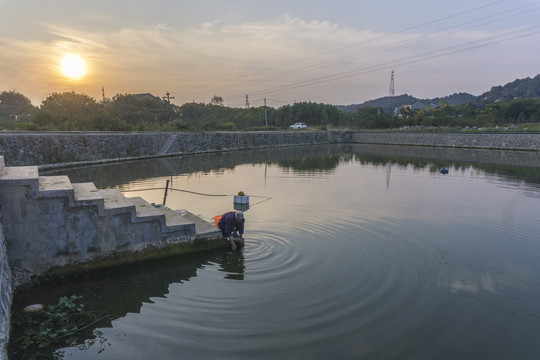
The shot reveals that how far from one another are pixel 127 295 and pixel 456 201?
1507 centimetres

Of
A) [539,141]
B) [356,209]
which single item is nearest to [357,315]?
[356,209]

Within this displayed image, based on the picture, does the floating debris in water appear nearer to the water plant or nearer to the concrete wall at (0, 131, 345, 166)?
the water plant

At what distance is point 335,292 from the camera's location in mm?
7000

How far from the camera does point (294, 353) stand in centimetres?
511

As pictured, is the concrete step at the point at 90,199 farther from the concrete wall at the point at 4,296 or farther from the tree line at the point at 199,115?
the tree line at the point at 199,115

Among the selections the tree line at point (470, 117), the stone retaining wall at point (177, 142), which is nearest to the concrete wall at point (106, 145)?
the stone retaining wall at point (177, 142)

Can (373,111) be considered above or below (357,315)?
above

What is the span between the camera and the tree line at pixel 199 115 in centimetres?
3759

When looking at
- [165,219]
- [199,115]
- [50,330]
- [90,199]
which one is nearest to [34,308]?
[50,330]

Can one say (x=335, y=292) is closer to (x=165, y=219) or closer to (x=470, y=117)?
(x=165, y=219)

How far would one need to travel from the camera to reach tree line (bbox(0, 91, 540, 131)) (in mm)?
37594

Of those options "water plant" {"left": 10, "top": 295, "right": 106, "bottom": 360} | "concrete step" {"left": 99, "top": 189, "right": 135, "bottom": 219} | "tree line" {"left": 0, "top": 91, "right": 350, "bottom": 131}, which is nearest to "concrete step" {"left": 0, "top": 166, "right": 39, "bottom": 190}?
"concrete step" {"left": 99, "top": 189, "right": 135, "bottom": 219}

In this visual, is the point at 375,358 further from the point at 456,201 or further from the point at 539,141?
the point at 539,141

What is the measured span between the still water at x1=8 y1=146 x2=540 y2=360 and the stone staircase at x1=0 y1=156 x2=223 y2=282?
47cm
